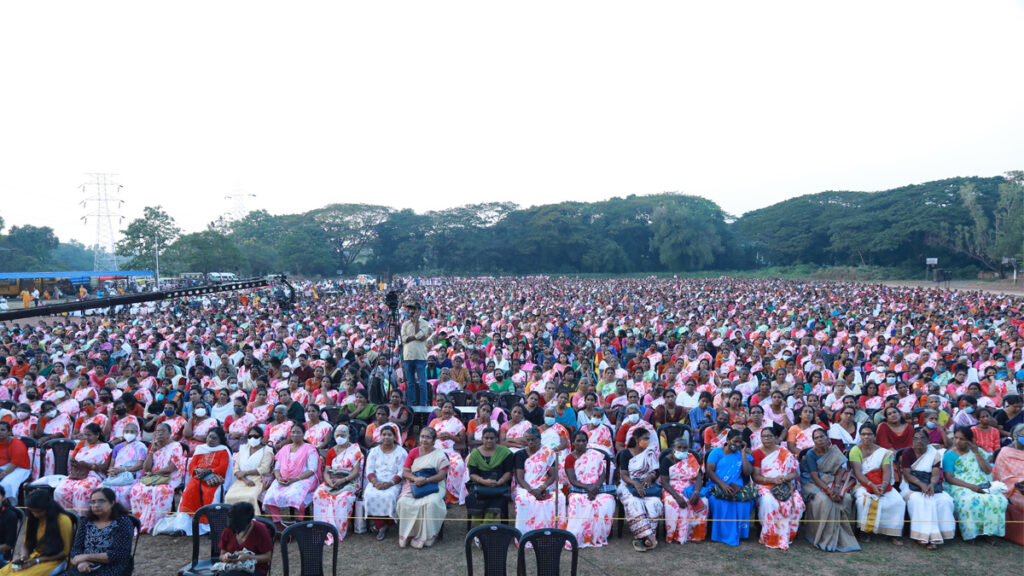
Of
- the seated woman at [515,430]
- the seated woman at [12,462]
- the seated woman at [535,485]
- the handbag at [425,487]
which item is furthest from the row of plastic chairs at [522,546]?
the seated woman at [12,462]

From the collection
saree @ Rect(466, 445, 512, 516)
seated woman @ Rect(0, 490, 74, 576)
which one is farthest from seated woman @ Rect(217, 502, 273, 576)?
saree @ Rect(466, 445, 512, 516)

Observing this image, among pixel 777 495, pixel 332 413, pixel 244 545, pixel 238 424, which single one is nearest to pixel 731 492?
pixel 777 495

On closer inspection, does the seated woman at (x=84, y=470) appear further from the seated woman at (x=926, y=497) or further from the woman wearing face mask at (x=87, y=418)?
the seated woman at (x=926, y=497)

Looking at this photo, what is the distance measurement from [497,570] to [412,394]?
4.00 metres

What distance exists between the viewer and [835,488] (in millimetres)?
4996

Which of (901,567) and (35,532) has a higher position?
(35,532)

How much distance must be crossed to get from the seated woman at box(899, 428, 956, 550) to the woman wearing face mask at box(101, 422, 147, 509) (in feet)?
22.3

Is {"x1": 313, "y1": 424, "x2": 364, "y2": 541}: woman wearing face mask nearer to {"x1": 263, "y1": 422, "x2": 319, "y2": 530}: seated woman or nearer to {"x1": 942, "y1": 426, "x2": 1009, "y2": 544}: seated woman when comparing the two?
{"x1": 263, "y1": 422, "x2": 319, "y2": 530}: seated woman

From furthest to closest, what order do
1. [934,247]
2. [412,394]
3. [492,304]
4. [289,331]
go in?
[934,247], [492,304], [289,331], [412,394]

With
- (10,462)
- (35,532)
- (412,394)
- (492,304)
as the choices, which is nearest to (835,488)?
(412,394)

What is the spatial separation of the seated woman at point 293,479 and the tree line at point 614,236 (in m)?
43.3

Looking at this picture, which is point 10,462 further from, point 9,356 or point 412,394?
point 9,356

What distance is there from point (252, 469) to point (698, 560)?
3.97m

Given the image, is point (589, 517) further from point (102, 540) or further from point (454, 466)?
point (102, 540)
